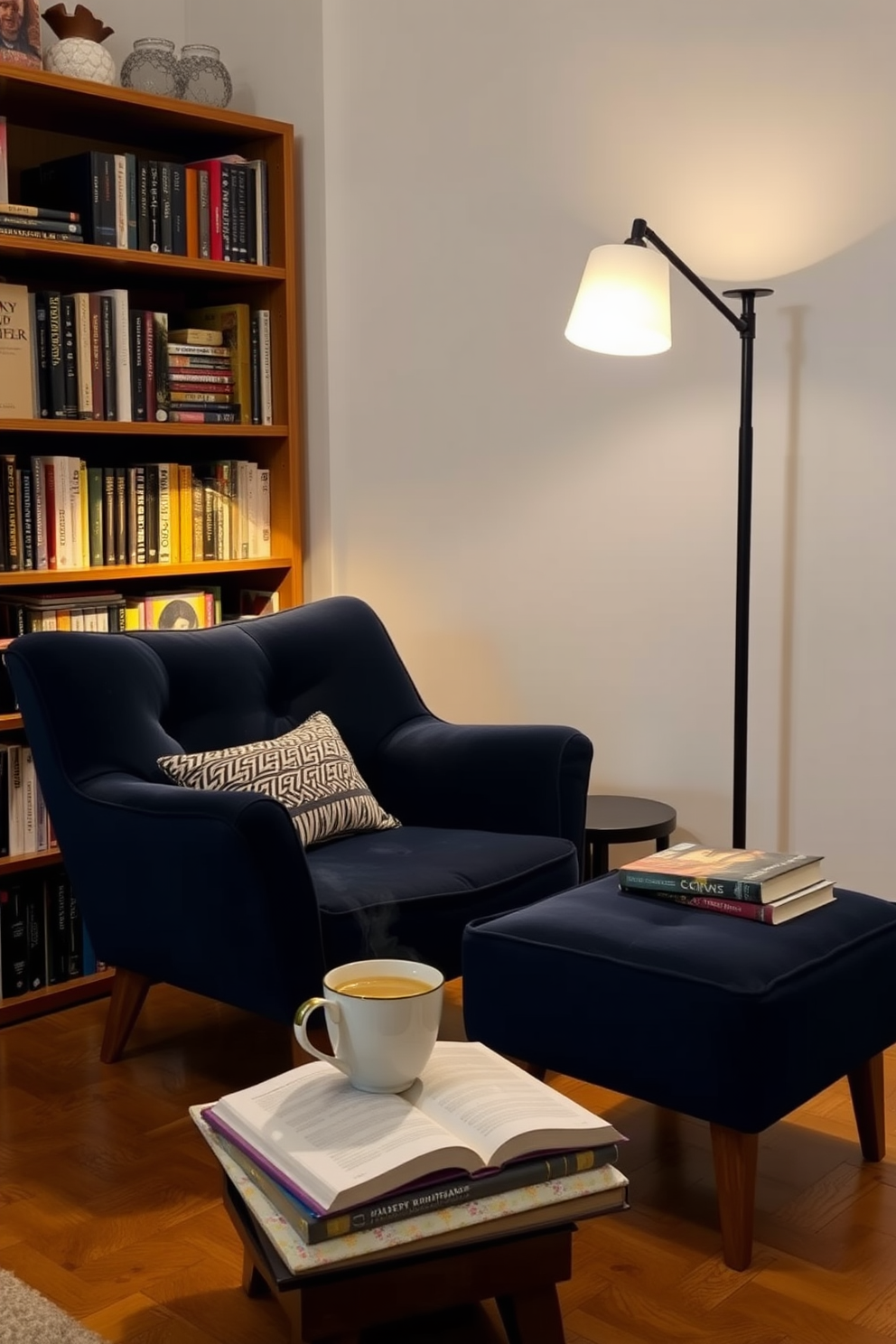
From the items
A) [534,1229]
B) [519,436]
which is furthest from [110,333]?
[534,1229]

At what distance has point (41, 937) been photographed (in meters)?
3.03

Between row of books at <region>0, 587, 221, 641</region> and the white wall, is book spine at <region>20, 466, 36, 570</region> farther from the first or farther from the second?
the white wall

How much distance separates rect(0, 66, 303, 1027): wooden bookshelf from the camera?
3.01 meters

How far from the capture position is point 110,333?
3.14m

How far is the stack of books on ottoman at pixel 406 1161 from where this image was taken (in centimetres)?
138

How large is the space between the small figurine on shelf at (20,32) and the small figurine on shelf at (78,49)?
87mm

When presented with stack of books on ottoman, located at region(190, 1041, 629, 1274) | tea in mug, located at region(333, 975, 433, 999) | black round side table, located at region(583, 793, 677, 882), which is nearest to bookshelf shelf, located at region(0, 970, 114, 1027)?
black round side table, located at region(583, 793, 677, 882)

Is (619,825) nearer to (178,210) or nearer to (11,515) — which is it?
(11,515)

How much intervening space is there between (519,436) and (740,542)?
2.42 feet

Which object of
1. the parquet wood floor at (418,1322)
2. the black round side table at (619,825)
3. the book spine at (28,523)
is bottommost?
the parquet wood floor at (418,1322)

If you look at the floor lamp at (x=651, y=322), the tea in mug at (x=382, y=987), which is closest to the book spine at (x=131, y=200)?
the floor lamp at (x=651, y=322)

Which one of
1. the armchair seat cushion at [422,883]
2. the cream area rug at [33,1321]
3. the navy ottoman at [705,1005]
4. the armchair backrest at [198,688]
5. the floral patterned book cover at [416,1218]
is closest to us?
the floral patterned book cover at [416,1218]

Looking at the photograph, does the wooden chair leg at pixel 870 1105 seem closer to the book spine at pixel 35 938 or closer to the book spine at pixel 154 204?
the book spine at pixel 35 938

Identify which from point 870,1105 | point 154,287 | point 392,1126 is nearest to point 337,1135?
point 392,1126
